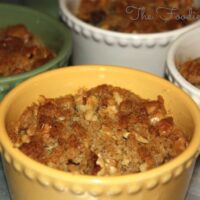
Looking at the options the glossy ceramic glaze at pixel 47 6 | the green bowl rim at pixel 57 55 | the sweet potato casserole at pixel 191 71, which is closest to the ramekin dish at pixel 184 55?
the sweet potato casserole at pixel 191 71

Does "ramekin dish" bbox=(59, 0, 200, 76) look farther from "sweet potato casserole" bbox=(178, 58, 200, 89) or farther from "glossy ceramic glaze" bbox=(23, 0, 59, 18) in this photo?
"glossy ceramic glaze" bbox=(23, 0, 59, 18)

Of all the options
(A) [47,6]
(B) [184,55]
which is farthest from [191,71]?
(A) [47,6]

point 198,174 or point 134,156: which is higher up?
point 134,156

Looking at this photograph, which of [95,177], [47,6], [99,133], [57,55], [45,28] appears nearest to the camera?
[95,177]

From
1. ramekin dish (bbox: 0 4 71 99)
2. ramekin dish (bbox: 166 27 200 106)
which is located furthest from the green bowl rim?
ramekin dish (bbox: 166 27 200 106)

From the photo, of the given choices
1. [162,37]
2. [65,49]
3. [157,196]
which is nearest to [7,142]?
[157,196]

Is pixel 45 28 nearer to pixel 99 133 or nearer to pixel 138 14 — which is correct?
pixel 138 14

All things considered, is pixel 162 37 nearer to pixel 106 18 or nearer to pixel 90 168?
pixel 106 18
